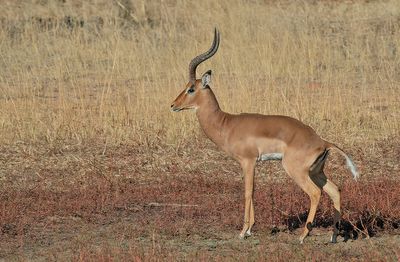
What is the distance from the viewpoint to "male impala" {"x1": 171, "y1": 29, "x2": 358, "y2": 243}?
23.9 ft

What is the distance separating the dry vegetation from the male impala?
387 mm

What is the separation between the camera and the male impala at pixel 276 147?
729cm

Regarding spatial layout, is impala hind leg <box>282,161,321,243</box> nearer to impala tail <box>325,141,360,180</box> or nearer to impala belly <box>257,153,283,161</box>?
impala belly <box>257,153,283,161</box>

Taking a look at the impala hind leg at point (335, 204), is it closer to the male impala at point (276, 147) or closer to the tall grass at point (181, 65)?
the male impala at point (276, 147)

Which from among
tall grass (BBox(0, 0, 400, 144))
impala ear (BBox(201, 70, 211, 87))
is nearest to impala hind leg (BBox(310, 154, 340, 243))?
impala ear (BBox(201, 70, 211, 87))

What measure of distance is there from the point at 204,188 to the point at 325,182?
6.72 ft

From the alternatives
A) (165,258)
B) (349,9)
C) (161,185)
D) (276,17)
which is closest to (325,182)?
(165,258)

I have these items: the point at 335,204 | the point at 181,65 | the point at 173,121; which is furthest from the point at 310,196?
the point at 181,65

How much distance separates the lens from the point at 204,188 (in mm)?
9391

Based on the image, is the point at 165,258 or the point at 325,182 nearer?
the point at 165,258

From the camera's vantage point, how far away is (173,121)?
1182 centimetres

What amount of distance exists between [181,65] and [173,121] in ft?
10.9

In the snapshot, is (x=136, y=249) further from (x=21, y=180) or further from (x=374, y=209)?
(x=21, y=180)

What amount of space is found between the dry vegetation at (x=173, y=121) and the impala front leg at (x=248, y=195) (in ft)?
0.42
